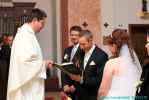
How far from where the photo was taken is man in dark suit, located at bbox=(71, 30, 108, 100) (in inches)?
207

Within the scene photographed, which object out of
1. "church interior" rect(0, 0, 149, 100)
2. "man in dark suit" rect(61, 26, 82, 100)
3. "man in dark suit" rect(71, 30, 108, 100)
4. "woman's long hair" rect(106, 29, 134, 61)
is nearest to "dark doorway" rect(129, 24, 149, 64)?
"church interior" rect(0, 0, 149, 100)

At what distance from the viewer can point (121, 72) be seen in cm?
425

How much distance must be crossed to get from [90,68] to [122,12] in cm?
646

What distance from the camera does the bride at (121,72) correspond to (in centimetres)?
425

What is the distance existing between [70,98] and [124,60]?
5.58 ft

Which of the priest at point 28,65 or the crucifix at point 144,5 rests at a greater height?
the crucifix at point 144,5

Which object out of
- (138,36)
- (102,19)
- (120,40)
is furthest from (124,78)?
(138,36)

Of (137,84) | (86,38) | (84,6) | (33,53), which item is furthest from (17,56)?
(84,6)

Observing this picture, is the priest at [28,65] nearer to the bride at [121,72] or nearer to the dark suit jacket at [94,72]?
the dark suit jacket at [94,72]

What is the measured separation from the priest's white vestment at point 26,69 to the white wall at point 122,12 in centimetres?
603

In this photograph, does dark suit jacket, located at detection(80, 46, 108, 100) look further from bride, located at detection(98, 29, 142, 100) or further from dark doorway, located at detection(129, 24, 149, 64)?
dark doorway, located at detection(129, 24, 149, 64)

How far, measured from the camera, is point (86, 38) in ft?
17.5

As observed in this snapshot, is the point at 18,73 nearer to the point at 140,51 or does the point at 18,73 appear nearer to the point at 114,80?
the point at 114,80

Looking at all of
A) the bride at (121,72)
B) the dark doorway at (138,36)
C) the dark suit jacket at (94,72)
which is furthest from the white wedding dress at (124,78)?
the dark doorway at (138,36)
